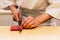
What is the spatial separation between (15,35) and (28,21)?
0.41ft

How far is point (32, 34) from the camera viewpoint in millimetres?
740

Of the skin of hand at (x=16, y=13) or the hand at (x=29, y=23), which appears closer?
the hand at (x=29, y=23)

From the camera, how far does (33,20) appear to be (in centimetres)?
83

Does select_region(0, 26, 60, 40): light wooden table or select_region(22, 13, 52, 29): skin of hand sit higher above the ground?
select_region(22, 13, 52, 29): skin of hand

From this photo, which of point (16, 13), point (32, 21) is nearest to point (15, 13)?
point (16, 13)

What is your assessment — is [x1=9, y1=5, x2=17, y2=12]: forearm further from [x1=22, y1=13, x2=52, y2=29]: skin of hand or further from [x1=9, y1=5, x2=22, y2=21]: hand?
[x1=22, y1=13, x2=52, y2=29]: skin of hand

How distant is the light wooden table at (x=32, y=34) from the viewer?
0.69 metres

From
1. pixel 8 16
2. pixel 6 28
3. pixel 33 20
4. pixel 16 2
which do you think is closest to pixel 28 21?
pixel 33 20

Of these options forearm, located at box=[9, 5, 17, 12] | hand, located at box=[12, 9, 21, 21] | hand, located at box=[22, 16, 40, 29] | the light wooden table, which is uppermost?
forearm, located at box=[9, 5, 17, 12]

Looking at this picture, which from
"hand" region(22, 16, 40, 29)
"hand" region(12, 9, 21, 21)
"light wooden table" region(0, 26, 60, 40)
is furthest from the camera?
"hand" region(12, 9, 21, 21)

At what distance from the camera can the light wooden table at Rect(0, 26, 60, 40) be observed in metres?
0.69

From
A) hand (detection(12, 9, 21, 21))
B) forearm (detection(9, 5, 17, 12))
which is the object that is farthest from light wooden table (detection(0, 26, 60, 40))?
forearm (detection(9, 5, 17, 12))

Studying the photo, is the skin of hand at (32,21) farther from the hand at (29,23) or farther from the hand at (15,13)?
the hand at (15,13)

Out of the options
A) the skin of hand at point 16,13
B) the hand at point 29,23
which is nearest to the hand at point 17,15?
the skin of hand at point 16,13
